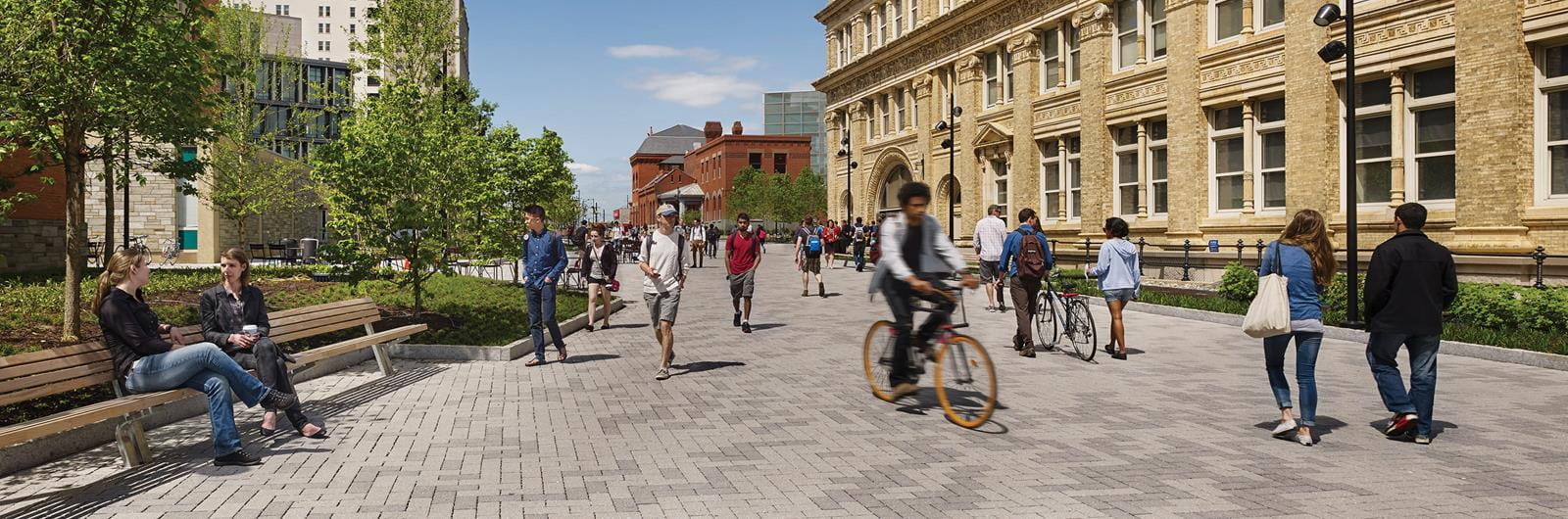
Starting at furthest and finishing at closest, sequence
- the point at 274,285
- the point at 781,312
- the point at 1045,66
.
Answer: the point at 1045,66
the point at 274,285
the point at 781,312

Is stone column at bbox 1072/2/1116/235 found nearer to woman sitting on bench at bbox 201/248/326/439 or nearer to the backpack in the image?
the backpack

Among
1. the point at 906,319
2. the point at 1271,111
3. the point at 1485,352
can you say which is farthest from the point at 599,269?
the point at 1271,111

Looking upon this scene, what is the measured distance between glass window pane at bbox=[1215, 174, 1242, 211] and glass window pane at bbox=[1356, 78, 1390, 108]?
3869 mm

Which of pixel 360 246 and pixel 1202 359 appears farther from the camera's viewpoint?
pixel 360 246

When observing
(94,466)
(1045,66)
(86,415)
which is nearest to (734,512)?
(86,415)

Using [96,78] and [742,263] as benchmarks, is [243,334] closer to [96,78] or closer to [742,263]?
[96,78]

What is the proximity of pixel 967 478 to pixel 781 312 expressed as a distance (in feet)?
40.1

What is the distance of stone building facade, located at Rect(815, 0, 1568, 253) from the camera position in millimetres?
16812

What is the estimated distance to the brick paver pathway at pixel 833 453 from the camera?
5250 millimetres

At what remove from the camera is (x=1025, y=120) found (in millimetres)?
32406

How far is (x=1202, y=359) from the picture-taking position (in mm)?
11180

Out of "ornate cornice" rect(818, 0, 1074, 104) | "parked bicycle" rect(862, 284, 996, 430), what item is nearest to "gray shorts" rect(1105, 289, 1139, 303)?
"parked bicycle" rect(862, 284, 996, 430)

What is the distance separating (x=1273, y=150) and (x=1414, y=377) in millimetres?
17438

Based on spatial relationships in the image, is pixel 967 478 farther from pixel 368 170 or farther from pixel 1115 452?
pixel 368 170
